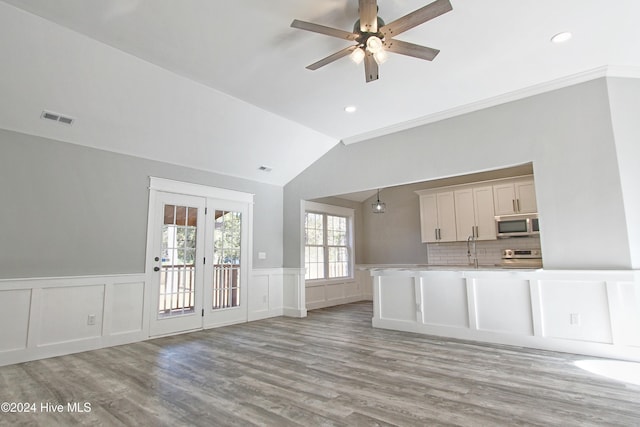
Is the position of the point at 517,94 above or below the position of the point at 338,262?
above

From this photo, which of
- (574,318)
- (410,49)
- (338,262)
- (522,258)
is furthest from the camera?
(338,262)

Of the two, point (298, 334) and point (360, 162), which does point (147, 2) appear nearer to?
point (360, 162)

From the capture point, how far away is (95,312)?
445 cm

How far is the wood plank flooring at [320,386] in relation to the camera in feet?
7.98

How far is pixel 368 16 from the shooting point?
2.59m

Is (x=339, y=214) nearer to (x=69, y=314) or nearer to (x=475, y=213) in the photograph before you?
(x=475, y=213)

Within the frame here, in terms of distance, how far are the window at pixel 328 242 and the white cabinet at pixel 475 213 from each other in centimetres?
286

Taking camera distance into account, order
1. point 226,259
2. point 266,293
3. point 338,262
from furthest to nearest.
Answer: point 338,262, point 266,293, point 226,259

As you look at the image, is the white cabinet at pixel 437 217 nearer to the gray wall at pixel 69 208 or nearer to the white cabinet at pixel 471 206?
the white cabinet at pixel 471 206

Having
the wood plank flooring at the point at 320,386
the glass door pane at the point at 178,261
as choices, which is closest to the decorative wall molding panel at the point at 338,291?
the glass door pane at the point at 178,261

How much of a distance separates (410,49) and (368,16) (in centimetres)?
48

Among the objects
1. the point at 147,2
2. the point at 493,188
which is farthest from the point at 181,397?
the point at 493,188

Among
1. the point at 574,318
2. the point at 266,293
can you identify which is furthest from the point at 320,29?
the point at 266,293

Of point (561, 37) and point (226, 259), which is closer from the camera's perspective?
point (561, 37)
